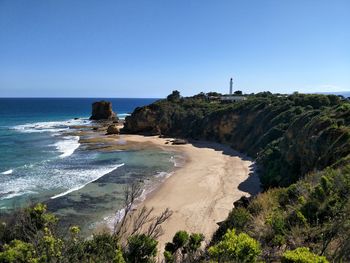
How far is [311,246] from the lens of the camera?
9.16 meters

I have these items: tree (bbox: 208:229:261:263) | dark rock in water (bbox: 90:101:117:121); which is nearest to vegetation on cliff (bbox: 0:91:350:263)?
tree (bbox: 208:229:261:263)

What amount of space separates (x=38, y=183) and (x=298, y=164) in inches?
800

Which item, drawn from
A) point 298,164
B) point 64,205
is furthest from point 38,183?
point 298,164

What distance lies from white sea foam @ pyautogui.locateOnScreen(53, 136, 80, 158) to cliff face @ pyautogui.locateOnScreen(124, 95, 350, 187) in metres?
11.8

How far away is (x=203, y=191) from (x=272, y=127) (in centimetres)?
1873

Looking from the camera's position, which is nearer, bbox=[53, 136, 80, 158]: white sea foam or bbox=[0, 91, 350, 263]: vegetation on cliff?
bbox=[0, 91, 350, 263]: vegetation on cliff

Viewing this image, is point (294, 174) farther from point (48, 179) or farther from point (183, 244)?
point (48, 179)

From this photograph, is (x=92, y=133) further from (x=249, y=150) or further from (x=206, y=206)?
(x=206, y=206)

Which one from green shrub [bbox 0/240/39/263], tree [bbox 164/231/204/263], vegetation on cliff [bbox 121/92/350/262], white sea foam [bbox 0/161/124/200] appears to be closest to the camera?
green shrub [bbox 0/240/39/263]

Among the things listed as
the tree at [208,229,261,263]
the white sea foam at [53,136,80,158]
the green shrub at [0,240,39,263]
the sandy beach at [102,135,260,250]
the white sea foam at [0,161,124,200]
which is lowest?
the sandy beach at [102,135,260,250]

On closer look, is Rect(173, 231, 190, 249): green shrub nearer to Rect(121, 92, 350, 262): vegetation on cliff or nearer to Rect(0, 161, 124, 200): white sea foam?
Rect(121, 92, 350, 262): vegetation on cliff

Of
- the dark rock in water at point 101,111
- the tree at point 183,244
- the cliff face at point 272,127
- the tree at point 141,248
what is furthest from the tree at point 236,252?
the dark rock in water at point 101,111

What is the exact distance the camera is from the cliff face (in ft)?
69.2

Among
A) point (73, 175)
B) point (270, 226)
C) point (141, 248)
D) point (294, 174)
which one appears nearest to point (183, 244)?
point (141, 248)
